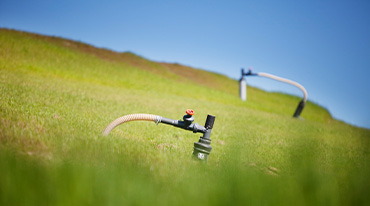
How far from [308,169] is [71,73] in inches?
818

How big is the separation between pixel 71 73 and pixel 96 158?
759 inches

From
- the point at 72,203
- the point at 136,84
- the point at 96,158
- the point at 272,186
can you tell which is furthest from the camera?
the point at 136,84

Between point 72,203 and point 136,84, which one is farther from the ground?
point 136,84

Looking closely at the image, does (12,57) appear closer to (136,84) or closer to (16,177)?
(136,84)

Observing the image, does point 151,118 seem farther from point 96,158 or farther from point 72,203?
point 72,203

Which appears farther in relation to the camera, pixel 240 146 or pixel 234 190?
pixel 240 146

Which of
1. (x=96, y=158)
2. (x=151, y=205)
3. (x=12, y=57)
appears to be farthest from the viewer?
(x=12, y=57)

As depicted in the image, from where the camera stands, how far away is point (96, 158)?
2.19 metres

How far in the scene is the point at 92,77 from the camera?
20.3m

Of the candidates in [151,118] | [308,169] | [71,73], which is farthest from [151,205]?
[71,73]

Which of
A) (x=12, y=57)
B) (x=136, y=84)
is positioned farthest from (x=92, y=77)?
(x=12, y=57)

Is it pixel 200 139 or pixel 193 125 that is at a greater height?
pixel 193 125

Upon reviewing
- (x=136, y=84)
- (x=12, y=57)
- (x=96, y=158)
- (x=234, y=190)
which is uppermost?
(x=136, y=84)

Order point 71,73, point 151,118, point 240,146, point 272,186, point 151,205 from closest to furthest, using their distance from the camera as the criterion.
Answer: point 151,205 → point 272,186 → point 240,146 → point 151,118 → point 71,73
